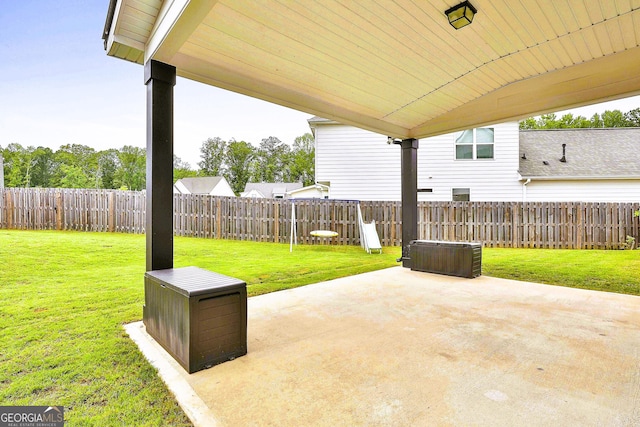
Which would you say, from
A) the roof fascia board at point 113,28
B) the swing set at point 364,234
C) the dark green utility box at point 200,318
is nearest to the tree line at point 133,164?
the swing set at point 364,234

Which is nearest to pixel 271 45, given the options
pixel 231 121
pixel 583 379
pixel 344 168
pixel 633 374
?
pixel 583 379

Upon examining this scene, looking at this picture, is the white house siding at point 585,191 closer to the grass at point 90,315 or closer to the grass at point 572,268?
the grass at point 572,268

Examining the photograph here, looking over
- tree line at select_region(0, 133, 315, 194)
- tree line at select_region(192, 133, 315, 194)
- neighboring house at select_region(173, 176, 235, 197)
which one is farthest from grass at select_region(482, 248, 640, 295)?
tree line at select_region(192, 133, 315, 194)

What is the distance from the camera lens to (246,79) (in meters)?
3.32

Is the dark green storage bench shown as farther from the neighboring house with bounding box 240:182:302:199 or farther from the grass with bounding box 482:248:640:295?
the neighboring house with bounding box 240:182:302:199

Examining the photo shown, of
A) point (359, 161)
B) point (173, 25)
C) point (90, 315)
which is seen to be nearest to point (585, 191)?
point (359, 161)

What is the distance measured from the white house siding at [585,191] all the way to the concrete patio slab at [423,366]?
27.8 feet

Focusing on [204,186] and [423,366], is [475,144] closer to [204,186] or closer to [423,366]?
[423,366]

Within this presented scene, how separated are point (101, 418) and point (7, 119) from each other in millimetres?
29626

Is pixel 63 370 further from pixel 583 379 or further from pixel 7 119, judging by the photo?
pixel 7 119

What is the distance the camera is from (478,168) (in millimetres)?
10828

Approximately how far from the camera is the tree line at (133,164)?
918 inches

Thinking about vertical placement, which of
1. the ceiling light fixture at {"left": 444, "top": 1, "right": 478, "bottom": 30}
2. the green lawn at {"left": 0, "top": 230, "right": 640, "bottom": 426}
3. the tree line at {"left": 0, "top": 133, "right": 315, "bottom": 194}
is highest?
the tree line at {"left": 0, "top": 133, "right": 315, "bottom": 194}

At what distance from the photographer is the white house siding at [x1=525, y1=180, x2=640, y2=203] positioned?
10438mm
